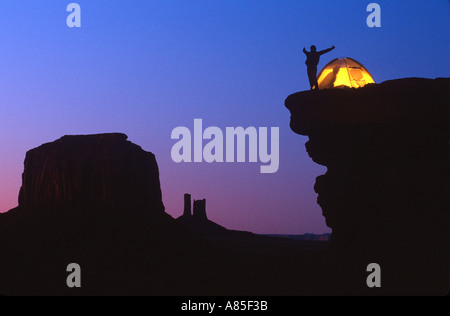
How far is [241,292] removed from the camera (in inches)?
1065

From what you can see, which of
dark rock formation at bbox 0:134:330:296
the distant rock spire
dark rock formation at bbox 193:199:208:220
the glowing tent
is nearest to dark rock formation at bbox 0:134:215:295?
dark rock formation at bbox 0:134:330:296

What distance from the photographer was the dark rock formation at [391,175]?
2311 centimetres

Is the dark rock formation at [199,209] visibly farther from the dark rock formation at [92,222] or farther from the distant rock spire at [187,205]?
the dark rock formation at [92,222]

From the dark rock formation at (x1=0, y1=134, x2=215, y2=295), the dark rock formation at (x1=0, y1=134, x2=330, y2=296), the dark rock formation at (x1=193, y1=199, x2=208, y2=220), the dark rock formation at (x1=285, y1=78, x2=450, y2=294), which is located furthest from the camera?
the dark rock formation at (x1=193, y1=199, x2=208, y2=220)

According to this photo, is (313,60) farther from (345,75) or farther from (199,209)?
(199,209)

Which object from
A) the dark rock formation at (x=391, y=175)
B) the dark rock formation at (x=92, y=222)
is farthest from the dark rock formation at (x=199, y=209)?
the dark rock formation at (x=391, y=175)

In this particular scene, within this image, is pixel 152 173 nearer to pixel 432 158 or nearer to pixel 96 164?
pixel 96 164

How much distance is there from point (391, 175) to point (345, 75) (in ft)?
16.1

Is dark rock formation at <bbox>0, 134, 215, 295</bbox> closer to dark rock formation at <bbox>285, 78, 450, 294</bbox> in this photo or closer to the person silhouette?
dark rock formation at <bbox>285, 78, 450, 294</bbox>

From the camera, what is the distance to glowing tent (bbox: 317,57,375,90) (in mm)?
25141

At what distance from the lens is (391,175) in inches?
958

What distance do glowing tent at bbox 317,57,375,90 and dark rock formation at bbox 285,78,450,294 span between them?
93 cm

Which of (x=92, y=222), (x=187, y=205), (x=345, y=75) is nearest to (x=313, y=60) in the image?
(x=345, y=75)
